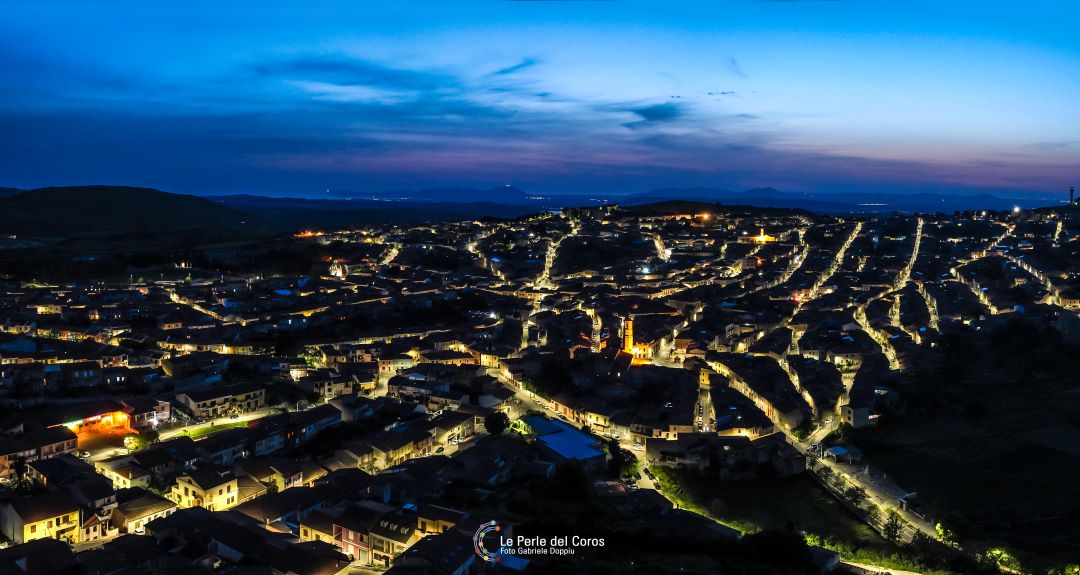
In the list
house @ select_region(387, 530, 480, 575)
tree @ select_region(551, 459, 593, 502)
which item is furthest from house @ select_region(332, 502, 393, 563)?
tree @ select_region(551, 459, 593, 502)

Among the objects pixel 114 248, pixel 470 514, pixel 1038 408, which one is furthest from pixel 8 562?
pixel 114 248

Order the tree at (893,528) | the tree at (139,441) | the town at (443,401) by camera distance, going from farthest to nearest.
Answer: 1. the tree at (139,441)
2. the tree at (893,528)
3. the town at (443,401)

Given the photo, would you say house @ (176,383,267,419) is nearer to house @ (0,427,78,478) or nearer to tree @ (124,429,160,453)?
tree @ (124,429,160,453)

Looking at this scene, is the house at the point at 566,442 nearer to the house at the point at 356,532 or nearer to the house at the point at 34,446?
the house at the point at 356,532

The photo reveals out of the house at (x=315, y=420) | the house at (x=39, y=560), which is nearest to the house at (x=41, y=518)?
the house at (x=39, y=560)

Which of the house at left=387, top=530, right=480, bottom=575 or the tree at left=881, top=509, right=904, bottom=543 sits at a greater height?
the house at left=387, top=530, right=480, bottom=575

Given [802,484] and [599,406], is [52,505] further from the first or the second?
[802,484]
